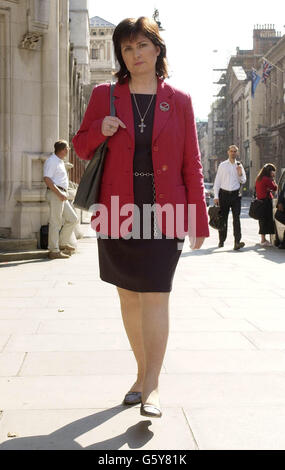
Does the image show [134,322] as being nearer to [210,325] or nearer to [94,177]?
[94,177]

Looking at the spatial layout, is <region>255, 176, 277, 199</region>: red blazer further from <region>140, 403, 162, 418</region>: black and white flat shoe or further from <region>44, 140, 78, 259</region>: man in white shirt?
<region>140, 403, 162, 418</region>: black and white flat shoe

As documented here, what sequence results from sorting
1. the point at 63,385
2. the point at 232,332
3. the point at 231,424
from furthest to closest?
1. the point at 232,332
2. the point at 63,385
3. the point at 231,424

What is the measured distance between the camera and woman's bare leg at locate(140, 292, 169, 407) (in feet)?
11.2

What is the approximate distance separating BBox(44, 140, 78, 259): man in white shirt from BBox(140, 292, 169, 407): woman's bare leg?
7.45 m

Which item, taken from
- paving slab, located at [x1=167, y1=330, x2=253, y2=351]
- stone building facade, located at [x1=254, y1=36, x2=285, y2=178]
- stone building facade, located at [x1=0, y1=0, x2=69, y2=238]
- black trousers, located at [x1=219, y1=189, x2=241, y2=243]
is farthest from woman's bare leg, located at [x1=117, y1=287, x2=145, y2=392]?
stone building facade, located at [x1=254, y1=36, x2=285, y2=178]

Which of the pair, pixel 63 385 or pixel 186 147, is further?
pixel 63 385

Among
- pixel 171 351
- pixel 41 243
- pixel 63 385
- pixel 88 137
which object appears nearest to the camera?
pixel 88 137

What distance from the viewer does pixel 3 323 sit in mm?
5797

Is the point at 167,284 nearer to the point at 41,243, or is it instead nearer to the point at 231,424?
the point at 231,424

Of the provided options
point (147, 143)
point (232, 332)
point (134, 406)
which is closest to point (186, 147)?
point (147, 143)

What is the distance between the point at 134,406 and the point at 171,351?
48.6 inches

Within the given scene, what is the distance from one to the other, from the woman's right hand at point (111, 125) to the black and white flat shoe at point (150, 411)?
4.26 feet

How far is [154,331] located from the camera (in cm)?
343

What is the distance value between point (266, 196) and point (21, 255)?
18.3 ft
